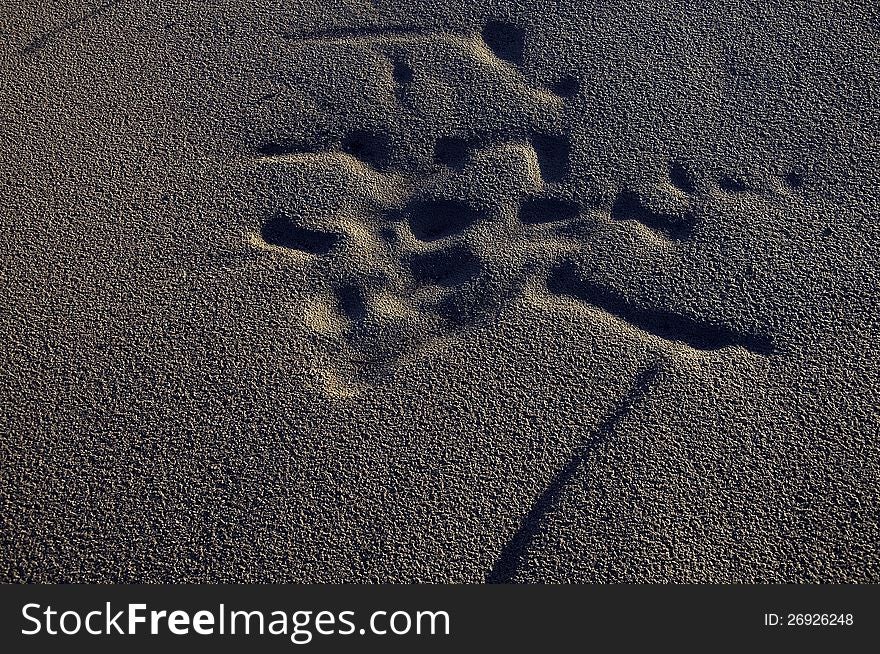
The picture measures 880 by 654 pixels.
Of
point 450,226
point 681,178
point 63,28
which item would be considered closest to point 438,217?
point 450,226

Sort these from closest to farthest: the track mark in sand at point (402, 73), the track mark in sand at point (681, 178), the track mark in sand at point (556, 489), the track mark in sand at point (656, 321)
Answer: the track mark in sand at point (556, 489)
the track mark in sand at point (656, 321)
the track mark in sand at point (681, 178)
the track mark in sand at point (402, 73)

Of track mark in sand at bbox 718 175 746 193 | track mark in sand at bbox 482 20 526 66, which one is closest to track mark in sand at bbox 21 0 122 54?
track mark in sand at bbox 482 20 526 66

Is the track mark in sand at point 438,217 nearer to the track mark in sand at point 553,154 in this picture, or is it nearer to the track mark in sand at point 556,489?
the track mark in sand at point 553,154

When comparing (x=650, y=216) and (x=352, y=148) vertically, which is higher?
(x=352, y=148)

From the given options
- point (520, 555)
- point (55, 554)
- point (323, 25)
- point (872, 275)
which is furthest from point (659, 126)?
point (55, 554)

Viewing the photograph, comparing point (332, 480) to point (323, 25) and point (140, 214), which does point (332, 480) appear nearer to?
point (140, 214)

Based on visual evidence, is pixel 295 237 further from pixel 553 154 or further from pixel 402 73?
pixel 553 154

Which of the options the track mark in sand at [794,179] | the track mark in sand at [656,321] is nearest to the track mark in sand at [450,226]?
the track mark in sand at [656,321]
